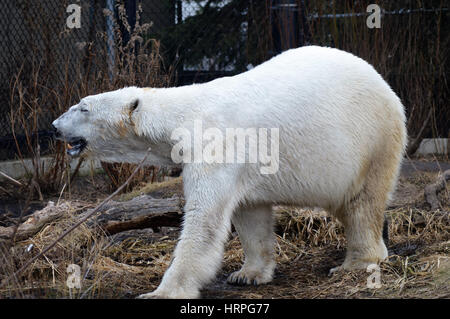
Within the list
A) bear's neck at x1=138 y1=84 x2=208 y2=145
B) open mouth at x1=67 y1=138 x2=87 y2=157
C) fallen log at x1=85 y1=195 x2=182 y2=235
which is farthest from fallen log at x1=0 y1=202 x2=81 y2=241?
bear's neck at x1=138 y1=84 x2=208 y2=145

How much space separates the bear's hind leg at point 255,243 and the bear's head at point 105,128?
0.68 metres

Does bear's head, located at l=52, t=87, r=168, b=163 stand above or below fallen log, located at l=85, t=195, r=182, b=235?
above

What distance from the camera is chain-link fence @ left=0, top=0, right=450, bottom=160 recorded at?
6039mm

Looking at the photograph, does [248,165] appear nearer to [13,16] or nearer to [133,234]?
[133,234]

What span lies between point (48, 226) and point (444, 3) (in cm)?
518

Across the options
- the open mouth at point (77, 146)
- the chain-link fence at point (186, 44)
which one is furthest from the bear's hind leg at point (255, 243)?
the chain-link fence at point (186, 44)

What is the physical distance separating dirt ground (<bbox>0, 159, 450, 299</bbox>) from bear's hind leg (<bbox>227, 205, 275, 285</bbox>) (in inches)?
2.6

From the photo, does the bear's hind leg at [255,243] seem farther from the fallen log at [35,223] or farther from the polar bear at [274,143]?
the fallen log at [35,223]

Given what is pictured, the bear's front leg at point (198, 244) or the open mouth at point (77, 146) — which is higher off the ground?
the open mouth at point (77, 146)

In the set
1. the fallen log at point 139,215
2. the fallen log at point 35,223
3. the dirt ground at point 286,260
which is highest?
the fallen log at point 35,223

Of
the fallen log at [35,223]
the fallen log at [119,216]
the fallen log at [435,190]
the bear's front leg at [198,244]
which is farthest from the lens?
the fallen log at [435,190]

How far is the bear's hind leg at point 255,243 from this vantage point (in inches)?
151

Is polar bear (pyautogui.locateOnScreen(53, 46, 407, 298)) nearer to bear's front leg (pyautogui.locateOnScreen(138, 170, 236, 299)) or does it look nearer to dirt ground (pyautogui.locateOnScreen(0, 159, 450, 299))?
bear's front leg (pyautogui.locateOnScreen(138, 170, 236, 299))
